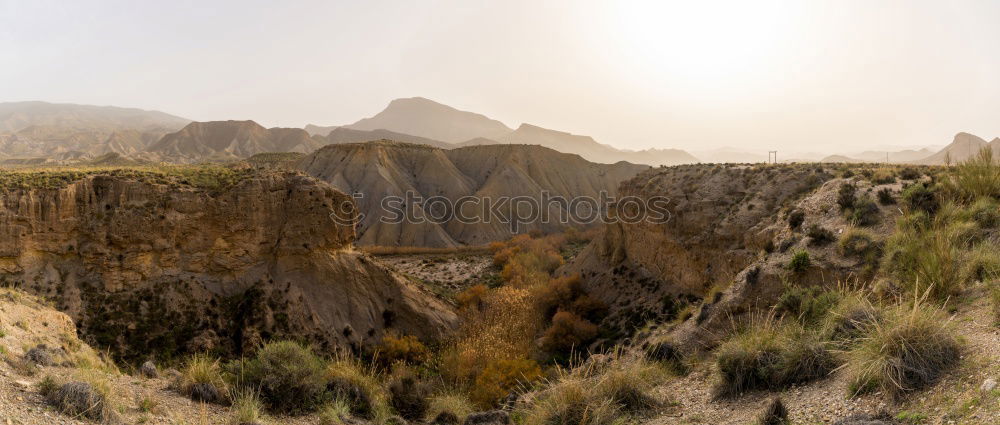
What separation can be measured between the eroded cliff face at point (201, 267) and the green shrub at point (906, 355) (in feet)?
59.1

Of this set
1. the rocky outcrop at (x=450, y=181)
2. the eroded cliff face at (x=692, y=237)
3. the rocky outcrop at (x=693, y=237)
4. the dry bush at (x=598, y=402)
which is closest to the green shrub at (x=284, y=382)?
the dry bush at (x=598, y=402)

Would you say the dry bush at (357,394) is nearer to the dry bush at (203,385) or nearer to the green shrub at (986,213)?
the dry bush at (203,385)

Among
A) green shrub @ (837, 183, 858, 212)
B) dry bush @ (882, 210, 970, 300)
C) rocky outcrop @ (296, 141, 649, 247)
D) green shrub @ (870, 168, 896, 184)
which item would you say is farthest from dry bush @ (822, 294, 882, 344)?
rocky outcrop @ (296, 141, 649, 247)

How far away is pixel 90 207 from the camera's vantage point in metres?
17.1

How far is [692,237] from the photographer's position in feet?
72.3

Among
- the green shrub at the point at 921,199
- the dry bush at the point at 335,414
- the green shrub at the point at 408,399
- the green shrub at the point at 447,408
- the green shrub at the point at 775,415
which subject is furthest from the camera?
the green shrub at the point at 408,399

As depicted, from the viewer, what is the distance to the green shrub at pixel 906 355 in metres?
5.36

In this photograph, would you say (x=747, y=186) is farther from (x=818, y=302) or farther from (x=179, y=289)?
(x=179, y=289)

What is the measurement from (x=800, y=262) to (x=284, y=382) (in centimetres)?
1251

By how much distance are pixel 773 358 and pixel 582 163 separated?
8613 cm

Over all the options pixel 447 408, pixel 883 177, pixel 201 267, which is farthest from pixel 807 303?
pixel 201 267

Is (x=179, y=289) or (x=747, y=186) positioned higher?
(x=747, y=186)

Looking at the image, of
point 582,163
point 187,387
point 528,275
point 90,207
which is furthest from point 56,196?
point 582,163

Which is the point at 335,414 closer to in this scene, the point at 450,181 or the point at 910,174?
the point at 910,174
